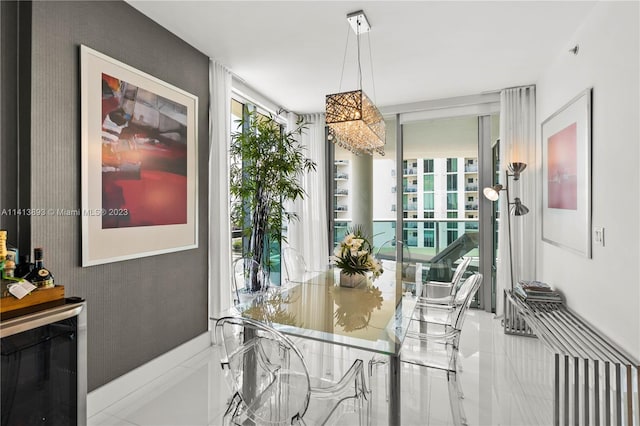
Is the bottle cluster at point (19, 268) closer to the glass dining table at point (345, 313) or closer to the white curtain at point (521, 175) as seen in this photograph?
the glass dining table at point (345, 313)

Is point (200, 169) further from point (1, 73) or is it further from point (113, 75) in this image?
point (1, 73)

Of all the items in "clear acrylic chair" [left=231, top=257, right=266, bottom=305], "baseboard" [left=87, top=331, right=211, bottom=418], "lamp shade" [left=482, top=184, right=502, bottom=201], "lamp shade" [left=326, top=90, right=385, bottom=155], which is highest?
"lamp shade" [left=326, top=90, right=385, bottom=155]

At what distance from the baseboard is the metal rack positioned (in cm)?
271

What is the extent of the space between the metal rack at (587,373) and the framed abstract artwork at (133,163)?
284cm

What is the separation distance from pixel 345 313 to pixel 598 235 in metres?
1.91

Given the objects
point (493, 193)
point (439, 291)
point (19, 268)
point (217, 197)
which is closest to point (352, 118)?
point (217, 197)

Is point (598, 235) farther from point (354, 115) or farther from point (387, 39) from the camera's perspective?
point (387, 39)

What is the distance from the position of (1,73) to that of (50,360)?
1.52m

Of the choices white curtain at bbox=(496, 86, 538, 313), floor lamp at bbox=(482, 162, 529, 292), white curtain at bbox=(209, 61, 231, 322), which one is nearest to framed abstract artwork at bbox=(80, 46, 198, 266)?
white curtain at bbox=(209, 61, 231, 322)

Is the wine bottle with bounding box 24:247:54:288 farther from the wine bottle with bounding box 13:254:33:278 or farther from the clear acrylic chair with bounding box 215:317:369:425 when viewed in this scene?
the clear acrylic chair with bounding box 215:317:369:425

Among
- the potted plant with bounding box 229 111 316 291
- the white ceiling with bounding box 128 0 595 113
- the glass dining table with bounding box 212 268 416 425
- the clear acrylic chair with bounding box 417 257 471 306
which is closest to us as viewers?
the glass dining table with bounding box 212 268 416 425

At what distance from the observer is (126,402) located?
2275mm

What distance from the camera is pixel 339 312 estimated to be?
197 centimetres

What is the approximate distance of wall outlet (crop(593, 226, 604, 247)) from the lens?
90.8 inches
